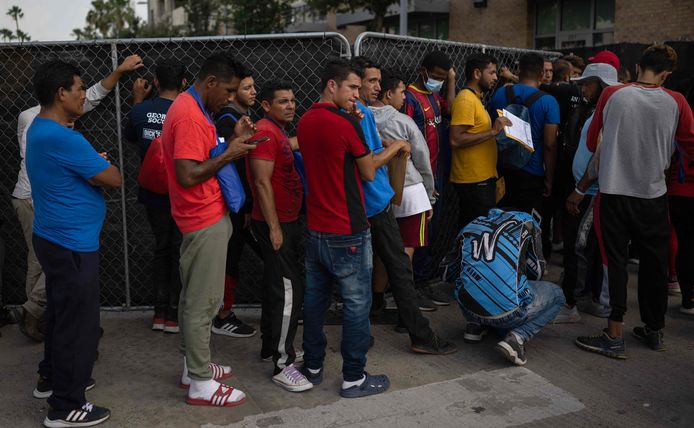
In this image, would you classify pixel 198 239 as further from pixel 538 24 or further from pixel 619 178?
pixel 538 24

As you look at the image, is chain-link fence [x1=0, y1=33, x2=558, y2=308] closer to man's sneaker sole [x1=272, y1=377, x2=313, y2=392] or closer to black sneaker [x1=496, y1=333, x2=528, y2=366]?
man's sneaker sole [x1=272, y1=377, x2=313, y2=392]

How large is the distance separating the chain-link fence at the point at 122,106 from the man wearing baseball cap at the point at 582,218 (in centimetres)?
210

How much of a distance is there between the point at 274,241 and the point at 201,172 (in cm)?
69

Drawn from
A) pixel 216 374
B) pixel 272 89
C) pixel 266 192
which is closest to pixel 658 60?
pixel 272 89

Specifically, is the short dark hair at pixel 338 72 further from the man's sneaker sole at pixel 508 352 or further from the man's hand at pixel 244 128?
the man's sneaker sole at pixel 508 352

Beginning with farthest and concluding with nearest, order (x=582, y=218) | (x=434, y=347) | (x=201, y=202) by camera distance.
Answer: (x=582, y=218), (x=434, y=347), (x=201, y=202)

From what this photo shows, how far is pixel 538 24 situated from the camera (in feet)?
66.6

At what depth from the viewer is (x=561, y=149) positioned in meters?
6.07

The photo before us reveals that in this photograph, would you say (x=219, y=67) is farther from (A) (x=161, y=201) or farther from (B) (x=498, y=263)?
(B) (x=498, y=263)

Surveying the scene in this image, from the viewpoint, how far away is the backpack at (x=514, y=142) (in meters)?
5.70

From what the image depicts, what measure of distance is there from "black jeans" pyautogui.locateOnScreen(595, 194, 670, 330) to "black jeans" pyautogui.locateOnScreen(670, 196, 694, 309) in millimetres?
875

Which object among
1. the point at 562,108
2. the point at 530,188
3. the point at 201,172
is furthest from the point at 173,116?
the point at 562,108

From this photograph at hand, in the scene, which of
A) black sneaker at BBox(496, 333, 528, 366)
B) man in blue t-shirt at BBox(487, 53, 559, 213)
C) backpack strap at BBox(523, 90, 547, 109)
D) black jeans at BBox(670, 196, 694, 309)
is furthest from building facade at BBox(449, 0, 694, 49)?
black sneaker at BBox(496, 333, 528, 366)

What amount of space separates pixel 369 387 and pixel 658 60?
2858mm
